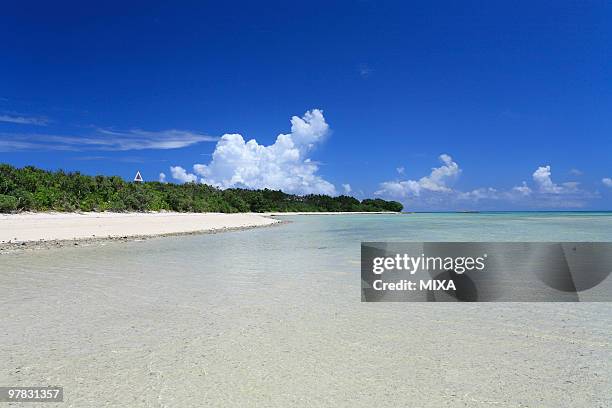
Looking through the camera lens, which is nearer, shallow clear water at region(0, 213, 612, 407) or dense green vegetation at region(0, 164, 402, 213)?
shallow clear water at region(0, 213, 612, 407)

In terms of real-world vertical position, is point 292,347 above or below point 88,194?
below

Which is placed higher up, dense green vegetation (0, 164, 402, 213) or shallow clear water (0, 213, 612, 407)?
dense green vegetation (0, 164, 402, 213)

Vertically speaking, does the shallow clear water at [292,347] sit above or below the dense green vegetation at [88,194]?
below

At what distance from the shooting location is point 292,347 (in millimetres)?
3943

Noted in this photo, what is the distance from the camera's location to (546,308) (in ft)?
18.4

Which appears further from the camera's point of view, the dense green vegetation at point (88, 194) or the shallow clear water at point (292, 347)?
the dense green vegetation at point (88, 194)

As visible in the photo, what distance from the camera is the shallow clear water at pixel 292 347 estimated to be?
298 cm

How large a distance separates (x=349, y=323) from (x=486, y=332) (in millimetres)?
1462

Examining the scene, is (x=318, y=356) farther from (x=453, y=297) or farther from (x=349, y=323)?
(x=453, y=297)

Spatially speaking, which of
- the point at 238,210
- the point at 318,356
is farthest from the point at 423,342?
the point at 238,210

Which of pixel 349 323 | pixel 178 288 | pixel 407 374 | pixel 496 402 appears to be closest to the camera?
pixel 496 402

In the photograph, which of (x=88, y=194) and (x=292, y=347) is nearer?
(x=292, y=347)

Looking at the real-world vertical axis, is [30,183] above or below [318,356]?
above

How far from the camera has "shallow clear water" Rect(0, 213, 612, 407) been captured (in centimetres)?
298
